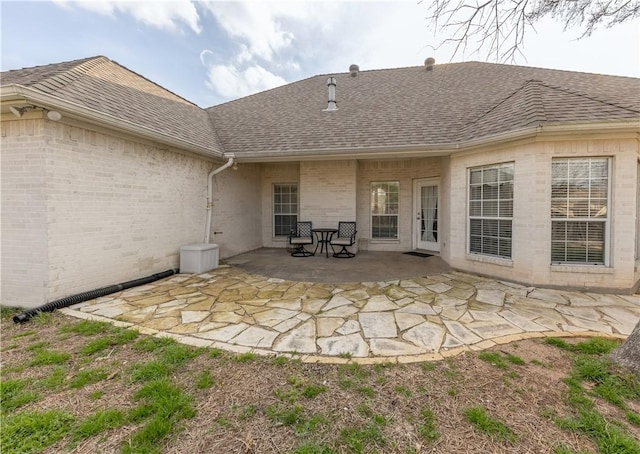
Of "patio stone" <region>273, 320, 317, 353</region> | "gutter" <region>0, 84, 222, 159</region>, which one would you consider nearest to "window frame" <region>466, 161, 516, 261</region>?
"patio stone" <region>273, 320, 317, 353</region>

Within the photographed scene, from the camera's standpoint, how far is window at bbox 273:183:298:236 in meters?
9.67

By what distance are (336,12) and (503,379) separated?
8563 millimetres

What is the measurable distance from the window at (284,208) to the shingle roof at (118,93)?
2769 mm

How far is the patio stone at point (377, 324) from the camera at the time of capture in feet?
10.6

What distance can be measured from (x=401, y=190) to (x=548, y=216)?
4.31m

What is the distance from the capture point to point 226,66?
1227cm

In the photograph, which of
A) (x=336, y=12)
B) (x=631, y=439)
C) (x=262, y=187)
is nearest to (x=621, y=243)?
(x=631, y=439)

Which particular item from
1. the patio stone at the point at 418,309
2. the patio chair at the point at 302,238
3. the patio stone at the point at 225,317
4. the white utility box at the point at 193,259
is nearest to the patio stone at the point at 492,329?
the patio stone at the point at 418,309

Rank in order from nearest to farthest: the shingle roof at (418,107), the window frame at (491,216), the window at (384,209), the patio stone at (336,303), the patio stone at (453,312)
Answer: the patio stone at (453,312), the patio stone at (336,303), the shingle roof at (418,107), the window frame at (491,216), the window at (384,209)

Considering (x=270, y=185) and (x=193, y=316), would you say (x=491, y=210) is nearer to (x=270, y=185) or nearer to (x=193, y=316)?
(x=193, y=316)

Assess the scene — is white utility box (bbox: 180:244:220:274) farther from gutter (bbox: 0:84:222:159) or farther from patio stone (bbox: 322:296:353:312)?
patio stone (bbox: 322:296:353:312)

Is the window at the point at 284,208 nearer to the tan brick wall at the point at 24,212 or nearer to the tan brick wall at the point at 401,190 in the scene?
the tan brick wall at the point at 401,190

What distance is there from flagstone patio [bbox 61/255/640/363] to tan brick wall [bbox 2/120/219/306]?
598 millimetres

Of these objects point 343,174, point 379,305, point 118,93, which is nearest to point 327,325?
point 379,305
